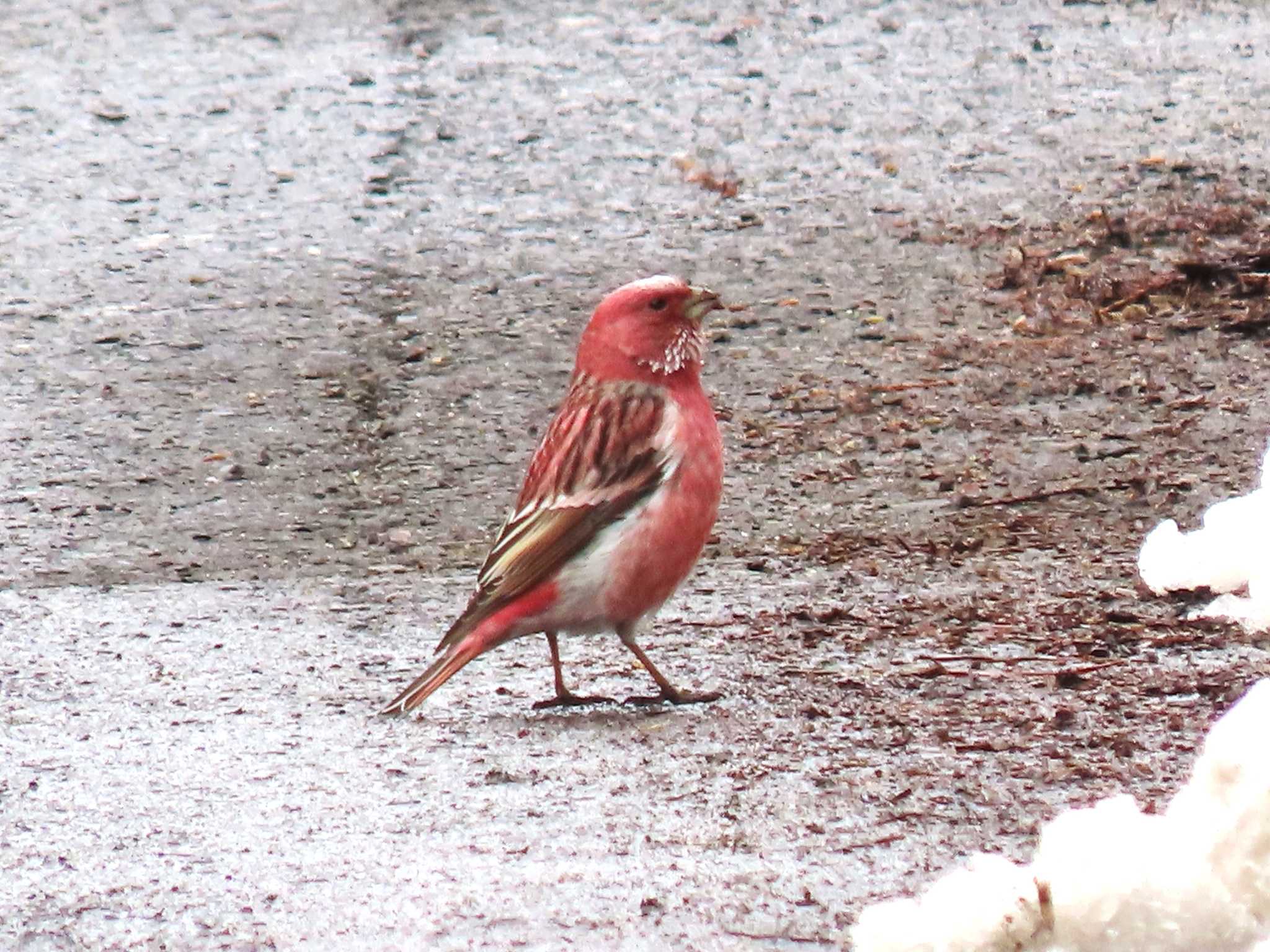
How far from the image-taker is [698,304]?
5.12 meters

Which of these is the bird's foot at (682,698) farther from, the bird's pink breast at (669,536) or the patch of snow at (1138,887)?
the patch of snow at (1138,887)

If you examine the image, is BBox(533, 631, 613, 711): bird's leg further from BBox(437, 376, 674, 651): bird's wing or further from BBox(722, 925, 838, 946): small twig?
BBox(722, 925, 838, 946): small twig

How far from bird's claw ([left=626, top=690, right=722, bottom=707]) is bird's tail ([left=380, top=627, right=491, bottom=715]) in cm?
36

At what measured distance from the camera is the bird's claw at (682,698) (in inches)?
180

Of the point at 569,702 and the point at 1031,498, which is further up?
the point at 1031,498

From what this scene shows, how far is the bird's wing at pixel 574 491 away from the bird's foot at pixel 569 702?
23cm

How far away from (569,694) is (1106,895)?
1.98 m

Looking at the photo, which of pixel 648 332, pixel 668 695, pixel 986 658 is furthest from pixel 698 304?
pixel 986 658

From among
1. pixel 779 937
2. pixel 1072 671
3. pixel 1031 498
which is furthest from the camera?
pixel 1031 498

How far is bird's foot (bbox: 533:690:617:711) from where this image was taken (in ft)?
15.3

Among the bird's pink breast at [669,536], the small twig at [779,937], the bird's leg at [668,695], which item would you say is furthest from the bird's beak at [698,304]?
the small twig at [779,937]

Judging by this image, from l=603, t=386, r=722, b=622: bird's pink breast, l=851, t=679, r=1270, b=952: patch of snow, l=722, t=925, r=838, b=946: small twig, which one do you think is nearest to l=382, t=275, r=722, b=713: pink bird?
l=603, t=386, r=722, b=622: bird's pink breast

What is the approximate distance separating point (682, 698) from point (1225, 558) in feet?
4.07

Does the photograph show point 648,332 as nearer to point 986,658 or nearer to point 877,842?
point 986,658
